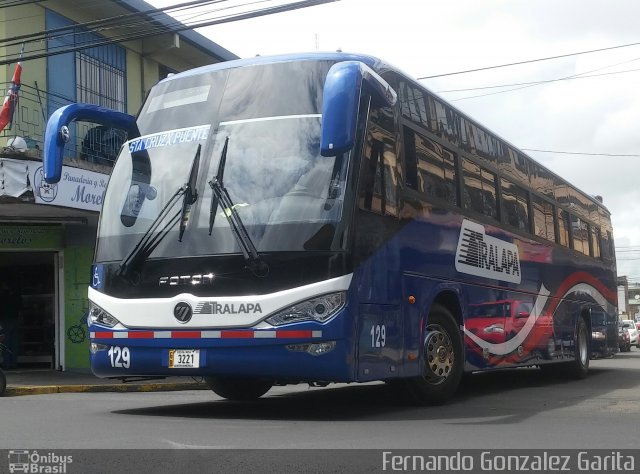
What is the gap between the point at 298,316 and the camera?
729 cm

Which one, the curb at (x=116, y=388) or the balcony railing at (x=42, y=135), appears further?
the balcony railing at (x=42, y=135)

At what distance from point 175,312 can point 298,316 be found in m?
1.15

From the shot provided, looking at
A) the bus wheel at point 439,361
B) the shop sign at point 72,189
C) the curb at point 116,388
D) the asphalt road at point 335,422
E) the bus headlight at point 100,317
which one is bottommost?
the curb at point 116,388

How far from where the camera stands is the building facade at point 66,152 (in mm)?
15430

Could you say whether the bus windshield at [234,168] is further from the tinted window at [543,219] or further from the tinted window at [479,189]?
the tinted window at [543,219]

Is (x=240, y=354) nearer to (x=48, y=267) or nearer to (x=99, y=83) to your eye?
(x=48, y=267)

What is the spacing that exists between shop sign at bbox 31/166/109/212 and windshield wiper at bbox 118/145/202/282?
23.0 feet

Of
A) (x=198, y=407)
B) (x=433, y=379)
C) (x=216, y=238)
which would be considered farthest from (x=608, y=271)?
(x=216, y=238)

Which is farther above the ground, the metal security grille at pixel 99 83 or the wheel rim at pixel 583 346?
the metal security grille at pixel 99 83

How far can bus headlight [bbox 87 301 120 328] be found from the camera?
26.3 feet

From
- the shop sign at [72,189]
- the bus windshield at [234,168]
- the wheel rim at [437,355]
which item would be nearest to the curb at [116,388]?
the shop sign at [72,189]

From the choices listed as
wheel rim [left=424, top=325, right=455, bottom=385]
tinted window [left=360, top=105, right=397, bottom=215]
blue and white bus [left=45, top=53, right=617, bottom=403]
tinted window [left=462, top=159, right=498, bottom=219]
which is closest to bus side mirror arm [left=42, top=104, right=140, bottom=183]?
blue and white bus [left=45, top=53, right=617, bottom=403]

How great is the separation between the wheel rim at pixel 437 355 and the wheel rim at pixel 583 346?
6.55m
